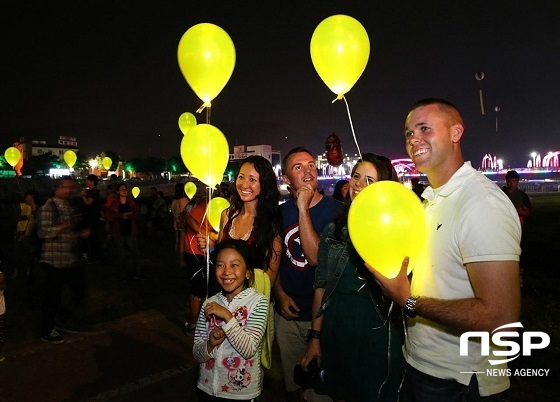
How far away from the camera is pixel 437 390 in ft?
5.84

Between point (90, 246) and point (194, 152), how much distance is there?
263 inches

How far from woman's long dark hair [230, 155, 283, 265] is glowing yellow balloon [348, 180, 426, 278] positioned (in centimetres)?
117

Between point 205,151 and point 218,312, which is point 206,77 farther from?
point 218,312

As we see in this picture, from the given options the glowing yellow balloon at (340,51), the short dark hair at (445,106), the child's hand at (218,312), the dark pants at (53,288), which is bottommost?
the dark pants at (53,288)

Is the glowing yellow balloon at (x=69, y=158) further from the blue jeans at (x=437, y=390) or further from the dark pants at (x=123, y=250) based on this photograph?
the blue jeans at (x=437, y=390)

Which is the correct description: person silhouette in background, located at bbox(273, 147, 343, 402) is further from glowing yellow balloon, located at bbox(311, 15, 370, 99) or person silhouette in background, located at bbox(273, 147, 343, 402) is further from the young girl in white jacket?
glowing yellow balloon, located at bbox(311, 15, 370, 99)

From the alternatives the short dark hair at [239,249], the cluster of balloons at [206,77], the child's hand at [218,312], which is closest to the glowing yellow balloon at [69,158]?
the cluster of balloons at [206,77]

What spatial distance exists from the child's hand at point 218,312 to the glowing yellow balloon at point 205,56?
8.66 ft

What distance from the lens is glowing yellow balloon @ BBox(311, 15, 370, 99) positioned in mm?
3266

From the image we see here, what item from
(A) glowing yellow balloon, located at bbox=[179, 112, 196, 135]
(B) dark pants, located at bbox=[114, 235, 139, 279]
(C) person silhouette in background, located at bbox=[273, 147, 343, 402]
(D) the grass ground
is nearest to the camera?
(C) person silhouette in background, located at bbox=[273, 147, 343, 402]

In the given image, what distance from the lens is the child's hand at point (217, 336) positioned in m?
2.26

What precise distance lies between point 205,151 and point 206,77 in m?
0.79

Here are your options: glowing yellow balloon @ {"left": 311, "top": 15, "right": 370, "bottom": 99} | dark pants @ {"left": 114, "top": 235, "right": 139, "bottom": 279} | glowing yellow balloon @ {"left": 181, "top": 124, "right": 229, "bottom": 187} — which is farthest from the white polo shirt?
dark pants @ {"left": 114, "top": 235, "right": 139, "bottom": 279}

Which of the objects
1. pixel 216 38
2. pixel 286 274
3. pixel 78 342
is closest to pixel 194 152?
pixel 216 38
